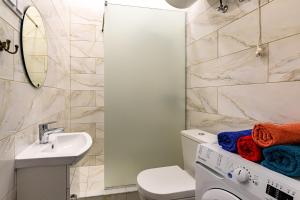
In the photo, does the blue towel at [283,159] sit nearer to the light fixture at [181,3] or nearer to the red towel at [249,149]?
the red towel at [249,149]

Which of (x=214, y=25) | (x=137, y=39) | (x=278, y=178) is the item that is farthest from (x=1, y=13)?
(x=214, y=25)

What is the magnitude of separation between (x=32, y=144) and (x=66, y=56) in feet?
4.43

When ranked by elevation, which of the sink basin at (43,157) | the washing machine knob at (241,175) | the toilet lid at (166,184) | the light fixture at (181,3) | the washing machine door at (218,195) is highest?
the light fixture at (181,3)

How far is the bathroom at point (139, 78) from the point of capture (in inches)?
40.5

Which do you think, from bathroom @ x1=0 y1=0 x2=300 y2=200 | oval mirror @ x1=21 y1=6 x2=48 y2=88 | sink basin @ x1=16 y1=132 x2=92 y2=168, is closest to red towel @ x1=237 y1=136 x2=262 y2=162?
bathroom @ x1=0 y1=0 x2=300 y2=200

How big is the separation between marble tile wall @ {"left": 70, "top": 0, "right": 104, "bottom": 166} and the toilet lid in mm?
1211

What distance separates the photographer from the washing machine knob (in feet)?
2.38

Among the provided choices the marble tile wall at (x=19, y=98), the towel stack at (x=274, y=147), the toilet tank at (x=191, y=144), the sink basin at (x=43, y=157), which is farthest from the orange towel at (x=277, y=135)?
the marble tile wall at (x=19, y=98)

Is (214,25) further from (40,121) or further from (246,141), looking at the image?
(40,121)

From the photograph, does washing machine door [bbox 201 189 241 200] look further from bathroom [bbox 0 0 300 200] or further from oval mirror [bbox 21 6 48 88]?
oval mirror [bbox 21 6 48 88]

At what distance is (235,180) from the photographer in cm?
77

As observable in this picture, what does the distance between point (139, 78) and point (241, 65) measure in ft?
3.11

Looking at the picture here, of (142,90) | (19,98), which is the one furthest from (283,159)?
(142,90)

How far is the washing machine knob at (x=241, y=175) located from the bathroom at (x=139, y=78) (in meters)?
0.48
